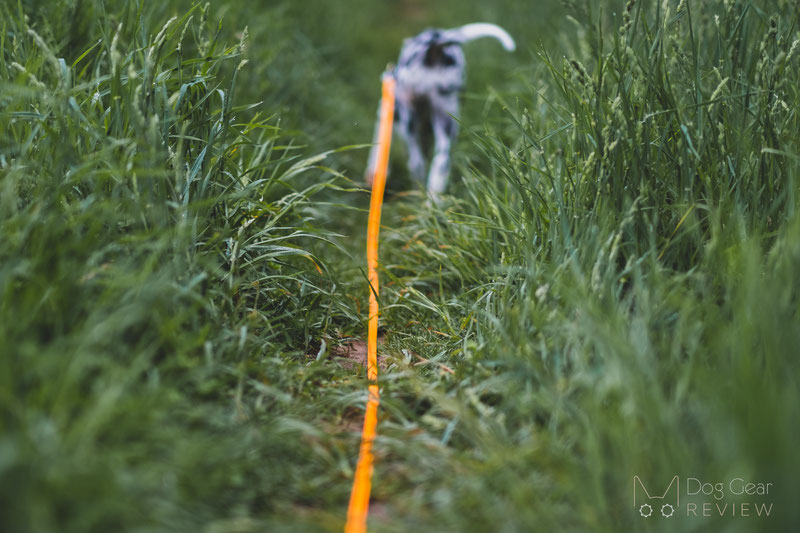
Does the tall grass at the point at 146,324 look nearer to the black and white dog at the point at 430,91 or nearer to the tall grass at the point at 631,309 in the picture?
the tall grass at the point at 631,309

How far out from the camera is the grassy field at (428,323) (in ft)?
4.47

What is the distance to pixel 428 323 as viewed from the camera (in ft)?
8.63

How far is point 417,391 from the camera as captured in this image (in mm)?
1990

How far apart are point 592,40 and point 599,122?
345 millimetres

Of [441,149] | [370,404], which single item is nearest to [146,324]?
[370,404]

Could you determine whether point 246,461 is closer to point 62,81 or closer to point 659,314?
point 659,314

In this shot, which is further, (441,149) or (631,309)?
(441,149)

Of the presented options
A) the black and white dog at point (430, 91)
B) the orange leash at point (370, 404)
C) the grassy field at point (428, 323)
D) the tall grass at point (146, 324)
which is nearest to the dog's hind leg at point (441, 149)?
the black and white dog at point (430, 91)

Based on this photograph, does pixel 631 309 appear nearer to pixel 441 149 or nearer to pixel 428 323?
pixel 428 323

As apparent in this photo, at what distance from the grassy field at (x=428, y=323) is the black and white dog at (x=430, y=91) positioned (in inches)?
55.9

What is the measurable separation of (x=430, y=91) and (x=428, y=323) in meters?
2.17

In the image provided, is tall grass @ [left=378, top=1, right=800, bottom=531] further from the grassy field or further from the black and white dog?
the black and white dog

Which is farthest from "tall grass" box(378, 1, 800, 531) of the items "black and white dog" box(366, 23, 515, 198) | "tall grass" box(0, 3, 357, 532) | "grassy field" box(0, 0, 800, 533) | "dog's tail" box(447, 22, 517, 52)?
"black and white dog" box(366, 23, 515, 198)

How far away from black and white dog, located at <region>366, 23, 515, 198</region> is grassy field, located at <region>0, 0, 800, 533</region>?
142 centimetres
